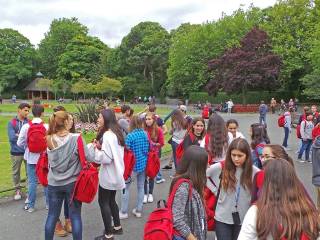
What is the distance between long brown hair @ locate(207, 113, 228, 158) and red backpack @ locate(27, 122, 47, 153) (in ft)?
9.01

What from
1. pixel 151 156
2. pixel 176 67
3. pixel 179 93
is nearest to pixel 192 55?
pixel 176 67

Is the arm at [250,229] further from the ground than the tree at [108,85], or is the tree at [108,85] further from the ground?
the tree at [108,85]

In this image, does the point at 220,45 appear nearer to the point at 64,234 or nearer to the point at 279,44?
the point at 279,44

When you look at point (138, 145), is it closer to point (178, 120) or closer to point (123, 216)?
point (123, 216)

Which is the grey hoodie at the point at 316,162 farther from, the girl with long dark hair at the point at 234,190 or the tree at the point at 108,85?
the tree at the point at 108,85

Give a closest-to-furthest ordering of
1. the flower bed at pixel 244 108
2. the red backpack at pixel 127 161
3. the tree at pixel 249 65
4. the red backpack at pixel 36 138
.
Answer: the red backpack at pixel 127 161 < the red backpack at pixel 36 138 < the tree at pixel 249 65 < the flower bed at pixel 244 108

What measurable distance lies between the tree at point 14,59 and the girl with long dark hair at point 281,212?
77.1 meters

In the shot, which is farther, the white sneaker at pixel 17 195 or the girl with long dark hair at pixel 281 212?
the white sneaker at pixel 17 195

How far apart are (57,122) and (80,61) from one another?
237 ft

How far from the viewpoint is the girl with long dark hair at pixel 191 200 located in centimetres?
341

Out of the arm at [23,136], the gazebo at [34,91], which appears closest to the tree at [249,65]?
the arm at [23,136]

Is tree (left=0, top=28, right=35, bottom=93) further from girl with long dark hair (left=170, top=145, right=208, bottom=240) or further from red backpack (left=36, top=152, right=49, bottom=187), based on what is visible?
girl with long dark hair (left=170, top=145, right=208, bottom=240)

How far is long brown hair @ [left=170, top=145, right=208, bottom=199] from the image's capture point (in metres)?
3.49

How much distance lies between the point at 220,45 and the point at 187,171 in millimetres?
50717
